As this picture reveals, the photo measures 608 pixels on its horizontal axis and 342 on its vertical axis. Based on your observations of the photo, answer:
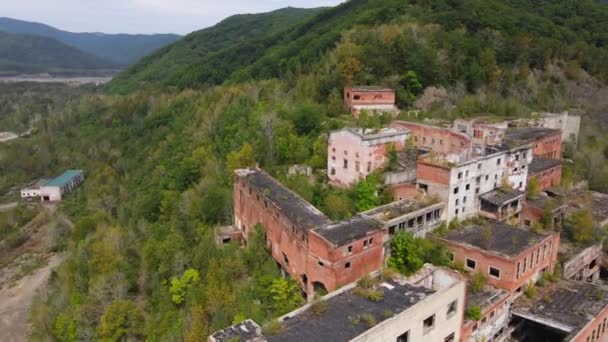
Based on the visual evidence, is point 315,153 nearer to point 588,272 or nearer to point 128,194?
point 588,272

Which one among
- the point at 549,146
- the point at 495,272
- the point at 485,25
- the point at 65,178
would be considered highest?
the point at 485,25

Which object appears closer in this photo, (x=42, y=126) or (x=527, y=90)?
(x=527, y=90)

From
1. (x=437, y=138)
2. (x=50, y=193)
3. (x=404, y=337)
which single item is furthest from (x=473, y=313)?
(x=50, y=193)

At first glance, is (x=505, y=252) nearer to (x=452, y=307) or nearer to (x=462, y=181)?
(x=462, y=181)

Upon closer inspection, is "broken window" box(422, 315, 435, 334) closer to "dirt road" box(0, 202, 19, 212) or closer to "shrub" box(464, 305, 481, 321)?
"shrub" box(464, 305, 481, 321)

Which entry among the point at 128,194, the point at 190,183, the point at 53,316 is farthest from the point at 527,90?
the point at 53,316
